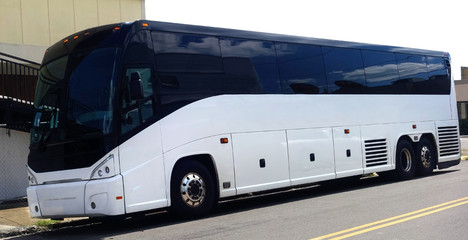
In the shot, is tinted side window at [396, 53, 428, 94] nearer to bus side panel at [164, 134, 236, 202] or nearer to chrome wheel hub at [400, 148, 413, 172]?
chrome wheel hub at [400, 148, 413, 172]

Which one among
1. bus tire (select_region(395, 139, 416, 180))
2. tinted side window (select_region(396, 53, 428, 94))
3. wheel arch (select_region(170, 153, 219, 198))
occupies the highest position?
tinted side window (select_region(396, 53, 428, 94))

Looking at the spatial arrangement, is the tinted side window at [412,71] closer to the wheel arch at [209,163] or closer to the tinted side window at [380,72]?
the tinted side window at [380,72]

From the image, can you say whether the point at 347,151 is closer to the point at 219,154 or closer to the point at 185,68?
the point at 219,154

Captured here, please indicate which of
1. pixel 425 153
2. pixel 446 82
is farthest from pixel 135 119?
pixel 446 82

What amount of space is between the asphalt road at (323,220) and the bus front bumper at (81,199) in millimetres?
417

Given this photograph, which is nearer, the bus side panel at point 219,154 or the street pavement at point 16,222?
the street pavement at point 16,222

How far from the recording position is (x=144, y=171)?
10.1 m

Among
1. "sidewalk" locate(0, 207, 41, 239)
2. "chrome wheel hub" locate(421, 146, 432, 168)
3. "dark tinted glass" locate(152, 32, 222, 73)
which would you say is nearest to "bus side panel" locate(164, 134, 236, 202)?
"dark tinted glass" locate(152, 32, 222, 73)

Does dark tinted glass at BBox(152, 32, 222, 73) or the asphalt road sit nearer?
the asphalt road

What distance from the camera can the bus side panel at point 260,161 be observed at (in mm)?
11945

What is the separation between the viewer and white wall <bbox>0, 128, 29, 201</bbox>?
14.8 metres

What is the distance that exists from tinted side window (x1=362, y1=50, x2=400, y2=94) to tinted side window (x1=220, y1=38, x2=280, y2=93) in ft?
12.9

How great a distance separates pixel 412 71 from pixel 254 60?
280 inches

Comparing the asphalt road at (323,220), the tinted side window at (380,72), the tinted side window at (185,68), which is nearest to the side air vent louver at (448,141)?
the tinted side window at (380,72)
